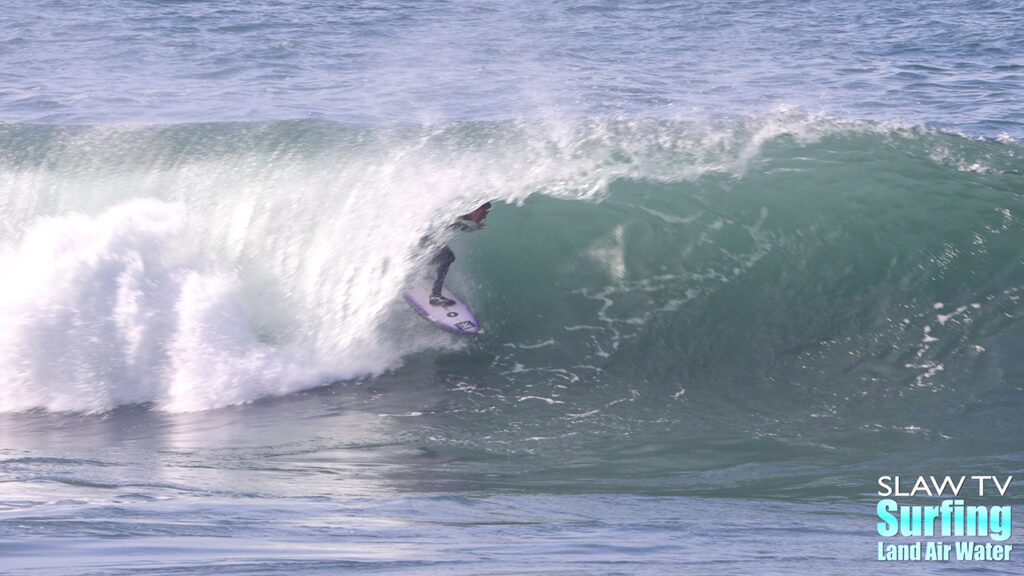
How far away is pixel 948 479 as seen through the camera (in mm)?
6199

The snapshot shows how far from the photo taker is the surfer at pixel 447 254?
9.28 meters

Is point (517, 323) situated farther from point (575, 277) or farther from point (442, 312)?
point (575, 277)

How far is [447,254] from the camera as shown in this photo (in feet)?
31.5

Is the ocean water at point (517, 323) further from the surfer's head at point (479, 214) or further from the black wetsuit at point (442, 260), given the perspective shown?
the surfer's head at point (479, 214)

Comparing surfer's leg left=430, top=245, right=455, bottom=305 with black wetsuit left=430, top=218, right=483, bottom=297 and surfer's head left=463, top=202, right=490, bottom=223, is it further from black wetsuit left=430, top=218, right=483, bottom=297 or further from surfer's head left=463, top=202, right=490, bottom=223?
surfer's head left=463, top=202, right=490, bottom=223

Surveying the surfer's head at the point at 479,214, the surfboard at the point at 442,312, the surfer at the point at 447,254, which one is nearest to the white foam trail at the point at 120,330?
the surfboard at the point at 442,312

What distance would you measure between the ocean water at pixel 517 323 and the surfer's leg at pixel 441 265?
16cm

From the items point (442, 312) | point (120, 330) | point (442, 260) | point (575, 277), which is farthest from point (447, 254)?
point (120, 330)


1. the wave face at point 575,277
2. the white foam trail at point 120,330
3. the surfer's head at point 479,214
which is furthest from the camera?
the surfer's head at point 479,214

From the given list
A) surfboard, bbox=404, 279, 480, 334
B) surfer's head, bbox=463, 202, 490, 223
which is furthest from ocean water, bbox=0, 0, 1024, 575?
surfer's head, bbox=463, 202, 490, 223

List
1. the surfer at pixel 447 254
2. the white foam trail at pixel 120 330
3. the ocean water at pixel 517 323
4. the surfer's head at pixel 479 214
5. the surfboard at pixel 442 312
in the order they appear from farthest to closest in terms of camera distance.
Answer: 1. the surfer's head at pixel 479 214
2. the surfer at pixel 447 254
3. the surfboard at pixel 442 312
4. the white foam trail at pixel 120 330
5. the ocean water at pixel 517 323

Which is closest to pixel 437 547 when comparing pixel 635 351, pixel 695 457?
pixel 695 457

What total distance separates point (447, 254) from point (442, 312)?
671 mm

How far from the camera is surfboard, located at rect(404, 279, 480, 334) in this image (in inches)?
358
